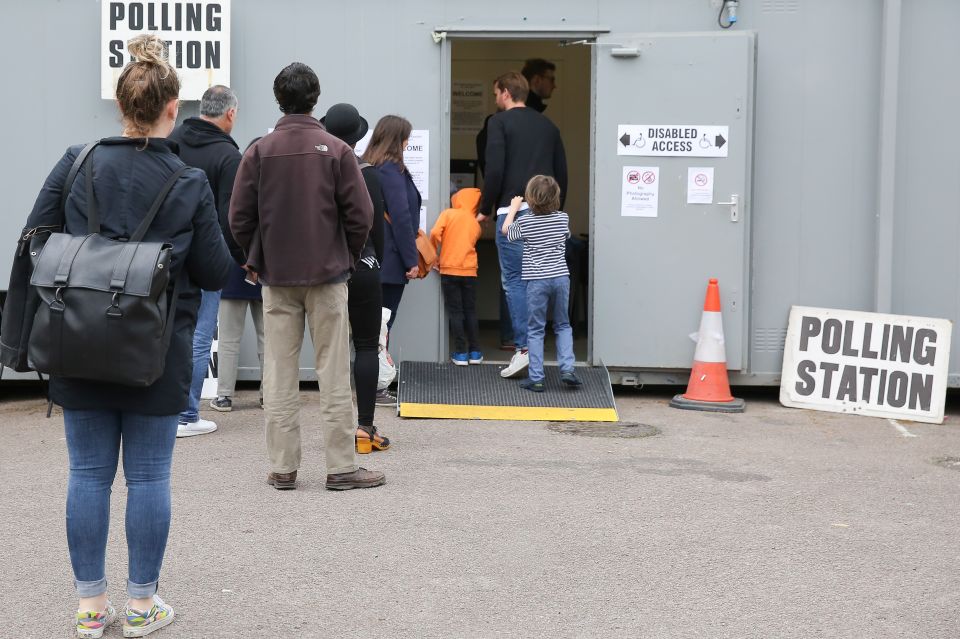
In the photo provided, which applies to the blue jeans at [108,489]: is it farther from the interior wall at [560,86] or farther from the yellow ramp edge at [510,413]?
the interior wall at [560,86]

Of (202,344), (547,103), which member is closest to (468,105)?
(547,103)

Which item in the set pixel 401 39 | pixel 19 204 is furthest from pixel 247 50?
pixel 19 204

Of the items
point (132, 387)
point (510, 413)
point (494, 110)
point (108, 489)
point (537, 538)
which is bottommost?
point (537, 538)

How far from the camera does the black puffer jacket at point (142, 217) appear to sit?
12.1 ft

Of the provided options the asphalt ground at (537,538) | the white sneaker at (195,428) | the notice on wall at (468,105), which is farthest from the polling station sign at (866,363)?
the notice on wall at (468,105)

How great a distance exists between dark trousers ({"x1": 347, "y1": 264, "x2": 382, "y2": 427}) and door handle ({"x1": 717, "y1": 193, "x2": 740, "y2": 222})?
314 cm

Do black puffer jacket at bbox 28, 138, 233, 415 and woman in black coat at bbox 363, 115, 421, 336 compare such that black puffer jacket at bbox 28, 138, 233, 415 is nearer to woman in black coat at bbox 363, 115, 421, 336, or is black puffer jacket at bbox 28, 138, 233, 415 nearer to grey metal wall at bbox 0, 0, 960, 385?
woman in black coat at bbox 363, 115, 421, 336

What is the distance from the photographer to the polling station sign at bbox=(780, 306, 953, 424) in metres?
8.13

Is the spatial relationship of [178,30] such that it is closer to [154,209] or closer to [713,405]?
[713,405]

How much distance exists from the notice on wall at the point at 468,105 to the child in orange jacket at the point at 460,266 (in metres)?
4.26

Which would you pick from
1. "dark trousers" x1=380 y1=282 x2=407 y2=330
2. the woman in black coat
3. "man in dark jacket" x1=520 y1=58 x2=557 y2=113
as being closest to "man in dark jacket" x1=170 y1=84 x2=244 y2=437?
the woman in black coat

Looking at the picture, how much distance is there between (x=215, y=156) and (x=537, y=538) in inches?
127

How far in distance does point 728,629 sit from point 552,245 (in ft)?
14.2

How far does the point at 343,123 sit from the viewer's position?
19.9 feet
